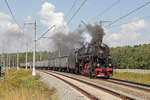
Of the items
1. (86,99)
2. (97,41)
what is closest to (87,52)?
(97,41)

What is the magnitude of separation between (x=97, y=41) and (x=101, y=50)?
1702 mm

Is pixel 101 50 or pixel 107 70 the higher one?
pixel 101 50

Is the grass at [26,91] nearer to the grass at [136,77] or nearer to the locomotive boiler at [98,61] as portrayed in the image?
the locomotive boiler at [98,61]

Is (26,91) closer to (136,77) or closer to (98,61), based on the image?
(98,61)

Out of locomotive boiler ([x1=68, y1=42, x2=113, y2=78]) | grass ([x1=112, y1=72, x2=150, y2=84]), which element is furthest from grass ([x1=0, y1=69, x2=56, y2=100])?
grass ([x1=112, y1=72, x2=150, y2=84])

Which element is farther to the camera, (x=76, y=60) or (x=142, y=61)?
(x=142, y=61)

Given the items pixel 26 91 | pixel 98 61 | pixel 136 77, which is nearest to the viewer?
pixel 26 91

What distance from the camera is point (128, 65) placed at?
253 feet

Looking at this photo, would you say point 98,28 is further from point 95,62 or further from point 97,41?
point 95,62

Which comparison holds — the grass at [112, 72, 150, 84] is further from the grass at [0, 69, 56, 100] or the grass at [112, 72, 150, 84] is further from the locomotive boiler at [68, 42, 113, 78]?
the grass at [0, 69, 56, 100]

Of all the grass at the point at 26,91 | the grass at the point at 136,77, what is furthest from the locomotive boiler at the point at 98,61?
the grass at the point at 26,91

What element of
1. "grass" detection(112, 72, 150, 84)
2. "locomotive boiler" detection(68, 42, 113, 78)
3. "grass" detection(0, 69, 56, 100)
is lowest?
"grass" detection(112, 72, 150, 84)

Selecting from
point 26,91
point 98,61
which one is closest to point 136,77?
point 98,61

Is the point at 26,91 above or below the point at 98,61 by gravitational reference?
below
